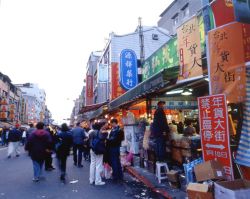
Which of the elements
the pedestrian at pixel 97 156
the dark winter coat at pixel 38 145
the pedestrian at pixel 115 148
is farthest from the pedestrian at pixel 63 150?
the pedestrian at pixel 115 148

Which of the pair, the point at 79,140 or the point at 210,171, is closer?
the point at 210,171

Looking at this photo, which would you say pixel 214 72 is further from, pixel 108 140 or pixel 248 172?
pixel 108 140

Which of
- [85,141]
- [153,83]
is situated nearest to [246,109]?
[153,83]

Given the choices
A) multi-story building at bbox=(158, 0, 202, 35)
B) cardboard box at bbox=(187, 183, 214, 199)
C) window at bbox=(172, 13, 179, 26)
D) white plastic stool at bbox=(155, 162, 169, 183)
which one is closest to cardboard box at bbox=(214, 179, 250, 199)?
cardboard box at bbox=(187, 183, 214, 199)

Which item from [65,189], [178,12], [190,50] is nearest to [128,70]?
[190,50]

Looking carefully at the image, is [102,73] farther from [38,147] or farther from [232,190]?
[232,190]

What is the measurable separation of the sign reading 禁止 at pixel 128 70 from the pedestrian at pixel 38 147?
9220 mm

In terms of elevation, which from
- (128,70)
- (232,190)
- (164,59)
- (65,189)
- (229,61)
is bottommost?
(65,189)

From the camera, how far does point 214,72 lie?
668 cm

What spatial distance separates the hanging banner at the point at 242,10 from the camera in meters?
6.23

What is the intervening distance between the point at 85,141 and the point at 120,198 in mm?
6373

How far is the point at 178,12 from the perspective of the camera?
83.6 feet

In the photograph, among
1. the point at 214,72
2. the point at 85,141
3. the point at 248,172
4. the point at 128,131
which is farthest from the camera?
the point at 85,141

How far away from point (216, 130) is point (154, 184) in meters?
2.88
